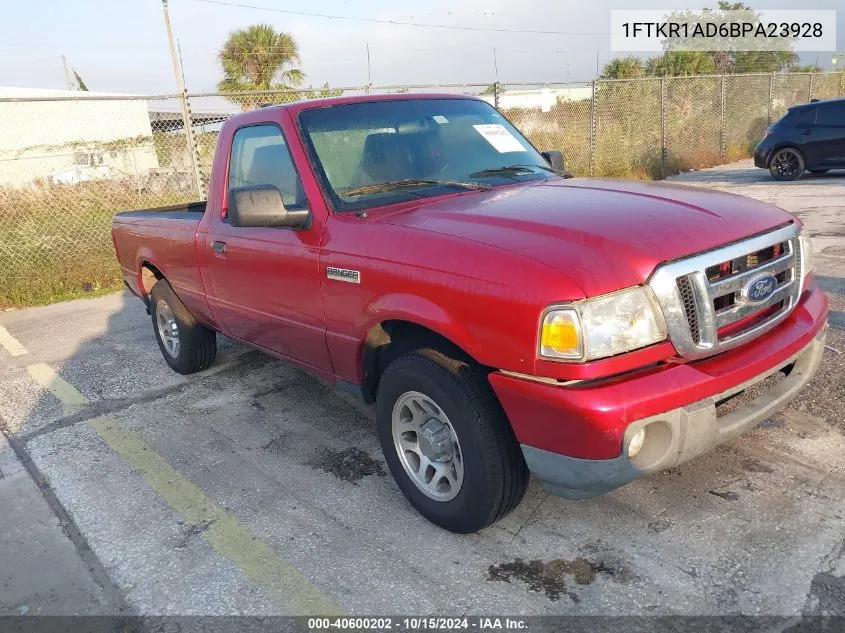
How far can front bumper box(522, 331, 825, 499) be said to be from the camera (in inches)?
91.2

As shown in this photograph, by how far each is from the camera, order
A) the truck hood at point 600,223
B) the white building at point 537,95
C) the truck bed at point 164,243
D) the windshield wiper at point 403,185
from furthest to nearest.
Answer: the white building at point 537,95 < the truck bed at point 164,243 < the windshield wiper at point 403,185 < the truck hood at point 600,223

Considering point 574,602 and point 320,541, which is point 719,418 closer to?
point 574,602

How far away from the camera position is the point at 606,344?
2.30 metres

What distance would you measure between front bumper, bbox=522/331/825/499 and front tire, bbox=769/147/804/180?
490 inches

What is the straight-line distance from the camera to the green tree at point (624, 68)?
31.8 meters

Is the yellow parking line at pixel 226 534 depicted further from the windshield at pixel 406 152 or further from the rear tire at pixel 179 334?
Result: the windshield at pixel 406 152

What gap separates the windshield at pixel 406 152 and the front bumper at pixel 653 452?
157 centimetres

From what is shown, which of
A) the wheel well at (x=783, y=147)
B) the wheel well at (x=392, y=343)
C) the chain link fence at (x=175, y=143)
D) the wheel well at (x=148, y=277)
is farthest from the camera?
the wheel well at (x=783, y=147)

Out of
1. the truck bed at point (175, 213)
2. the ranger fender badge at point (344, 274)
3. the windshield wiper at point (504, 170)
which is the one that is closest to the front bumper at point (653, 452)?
the ranger fender badge at point (344, 274)

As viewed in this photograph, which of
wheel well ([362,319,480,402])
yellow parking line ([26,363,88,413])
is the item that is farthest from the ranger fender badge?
yellow parking line ([26,363,88,413])

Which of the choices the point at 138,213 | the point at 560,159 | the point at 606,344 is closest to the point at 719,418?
the point at 606,344

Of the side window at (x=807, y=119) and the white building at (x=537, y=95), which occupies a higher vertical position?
the white building at (x=537, y=95)

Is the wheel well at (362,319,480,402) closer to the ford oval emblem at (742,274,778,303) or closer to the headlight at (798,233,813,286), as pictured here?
the ford oval emblem at (742,274,778,303)

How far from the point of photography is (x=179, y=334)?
5086mm
